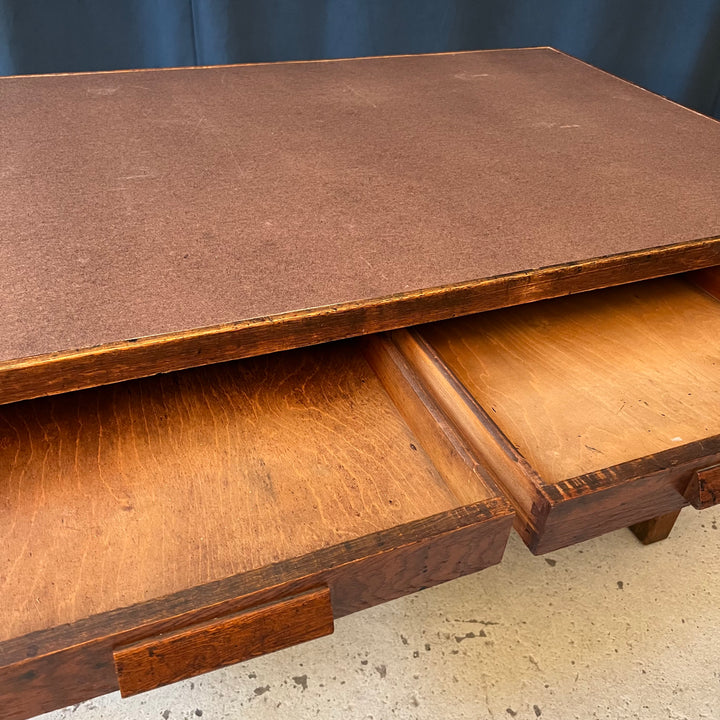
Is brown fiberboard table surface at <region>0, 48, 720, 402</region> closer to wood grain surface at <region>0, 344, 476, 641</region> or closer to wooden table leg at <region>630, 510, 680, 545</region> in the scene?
wood grain surface at <region>0, 344, 476, 641</region>

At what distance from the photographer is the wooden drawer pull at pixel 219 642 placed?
0.43 meters

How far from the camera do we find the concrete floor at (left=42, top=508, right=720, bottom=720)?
2.15 ft

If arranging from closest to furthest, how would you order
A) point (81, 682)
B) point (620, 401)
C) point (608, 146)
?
point (81, 682)
point (620, 401)
point (608, 146)

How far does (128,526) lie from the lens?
55 centimetres

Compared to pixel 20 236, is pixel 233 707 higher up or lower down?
lower down

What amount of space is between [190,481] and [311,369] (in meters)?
0.18

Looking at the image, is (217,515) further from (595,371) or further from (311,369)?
(595,371)

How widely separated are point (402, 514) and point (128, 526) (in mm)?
208

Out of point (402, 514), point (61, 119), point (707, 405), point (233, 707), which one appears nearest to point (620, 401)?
point (707, 405)

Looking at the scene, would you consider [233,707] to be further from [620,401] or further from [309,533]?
[620,401]

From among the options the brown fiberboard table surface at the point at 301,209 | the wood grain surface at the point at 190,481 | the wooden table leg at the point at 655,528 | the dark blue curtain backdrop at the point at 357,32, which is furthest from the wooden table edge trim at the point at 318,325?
the dark blue curtain backdrop at the point at 357,32

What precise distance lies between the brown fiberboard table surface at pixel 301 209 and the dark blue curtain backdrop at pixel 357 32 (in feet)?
1.81

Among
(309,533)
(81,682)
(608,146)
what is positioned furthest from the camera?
(608,146)

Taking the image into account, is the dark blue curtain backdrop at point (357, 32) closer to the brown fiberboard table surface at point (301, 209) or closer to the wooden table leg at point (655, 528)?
the brown fiberboard table surface at point (301, 209)
